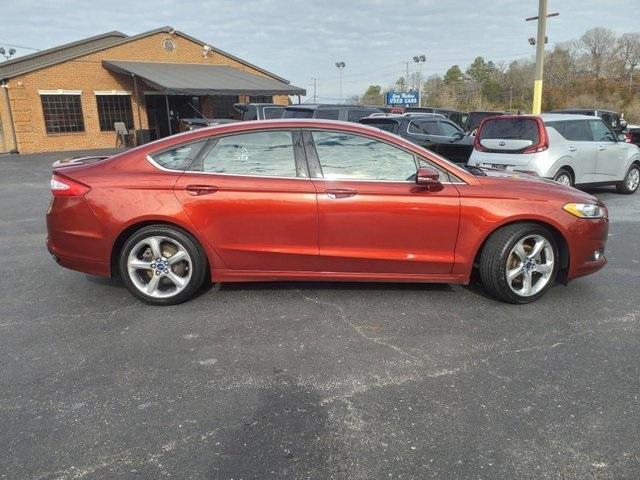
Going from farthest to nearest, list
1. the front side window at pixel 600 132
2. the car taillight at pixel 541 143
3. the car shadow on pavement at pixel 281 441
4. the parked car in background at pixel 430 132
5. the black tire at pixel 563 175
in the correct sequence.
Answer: the parked car in background at pixel 430 132
the front side window at pixel 600 132
the black tire at pixel 563 175
the car taillight at pixel 541 143
the car shadow on pavement at pixel 281 441

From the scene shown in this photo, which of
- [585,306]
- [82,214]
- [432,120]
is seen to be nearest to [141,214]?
[82,214]

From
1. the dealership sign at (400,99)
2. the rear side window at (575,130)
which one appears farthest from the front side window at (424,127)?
the dealership sign at (400,99)

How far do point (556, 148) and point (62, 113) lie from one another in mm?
22994

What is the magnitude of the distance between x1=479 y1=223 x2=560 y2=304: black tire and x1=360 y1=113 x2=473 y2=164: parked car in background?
7.66 meters

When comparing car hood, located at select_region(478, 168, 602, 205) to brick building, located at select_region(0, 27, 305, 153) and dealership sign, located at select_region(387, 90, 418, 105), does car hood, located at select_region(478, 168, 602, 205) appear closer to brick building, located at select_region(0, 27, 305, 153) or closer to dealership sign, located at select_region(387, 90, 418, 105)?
brick building, located at select_region(0, 27, 305, 153)

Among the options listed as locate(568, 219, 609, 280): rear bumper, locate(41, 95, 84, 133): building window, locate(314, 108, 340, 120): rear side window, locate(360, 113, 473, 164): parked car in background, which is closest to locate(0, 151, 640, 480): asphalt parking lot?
locate(568, 219, 609, 280): rear bumper

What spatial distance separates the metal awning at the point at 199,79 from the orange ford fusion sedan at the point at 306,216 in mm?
20093

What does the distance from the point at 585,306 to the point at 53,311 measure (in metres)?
4.54

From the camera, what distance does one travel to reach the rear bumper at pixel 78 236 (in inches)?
172

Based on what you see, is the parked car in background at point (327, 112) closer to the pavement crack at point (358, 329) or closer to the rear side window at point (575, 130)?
the rear side window at point (575, 130)

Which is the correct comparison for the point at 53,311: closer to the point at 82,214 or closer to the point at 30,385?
the point at 82,214

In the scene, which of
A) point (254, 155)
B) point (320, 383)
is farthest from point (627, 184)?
point (320, 383)

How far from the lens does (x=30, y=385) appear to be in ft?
10.7

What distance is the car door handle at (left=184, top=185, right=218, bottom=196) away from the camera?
14.1ft
